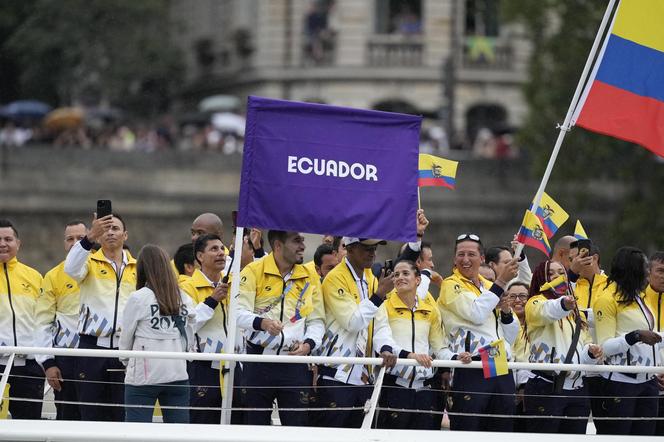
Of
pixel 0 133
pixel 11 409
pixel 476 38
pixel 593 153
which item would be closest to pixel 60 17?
pixel 0 133

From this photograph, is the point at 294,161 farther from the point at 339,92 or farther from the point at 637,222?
the point at 339,92

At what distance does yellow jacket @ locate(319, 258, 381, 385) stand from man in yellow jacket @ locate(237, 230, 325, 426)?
0.32ft

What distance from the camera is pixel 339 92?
153 ft

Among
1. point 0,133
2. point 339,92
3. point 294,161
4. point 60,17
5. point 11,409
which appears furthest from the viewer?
point 339,92

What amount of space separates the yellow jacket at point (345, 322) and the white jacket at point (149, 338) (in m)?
1.13

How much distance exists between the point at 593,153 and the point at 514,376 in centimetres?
2406

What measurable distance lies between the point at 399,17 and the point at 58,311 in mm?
35729

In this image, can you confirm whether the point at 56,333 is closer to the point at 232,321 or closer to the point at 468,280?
the point at 232,321

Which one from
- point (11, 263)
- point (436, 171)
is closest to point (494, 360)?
point (436, 171)

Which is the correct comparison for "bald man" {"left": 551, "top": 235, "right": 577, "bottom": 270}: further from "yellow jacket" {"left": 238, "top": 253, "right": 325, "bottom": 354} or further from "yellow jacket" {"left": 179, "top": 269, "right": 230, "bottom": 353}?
Result: "yellow jacket" {"left": 179, "top": 269, "right": 230, "bottom": 353}

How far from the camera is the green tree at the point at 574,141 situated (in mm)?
35875

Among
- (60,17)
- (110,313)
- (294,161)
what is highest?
(60,17)

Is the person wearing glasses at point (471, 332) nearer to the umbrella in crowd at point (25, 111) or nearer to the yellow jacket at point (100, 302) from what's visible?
the yellow jacket at point (100, 302)

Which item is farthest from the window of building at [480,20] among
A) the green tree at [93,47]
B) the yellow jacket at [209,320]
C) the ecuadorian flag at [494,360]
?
the ecuadorian flag at [494,360]
